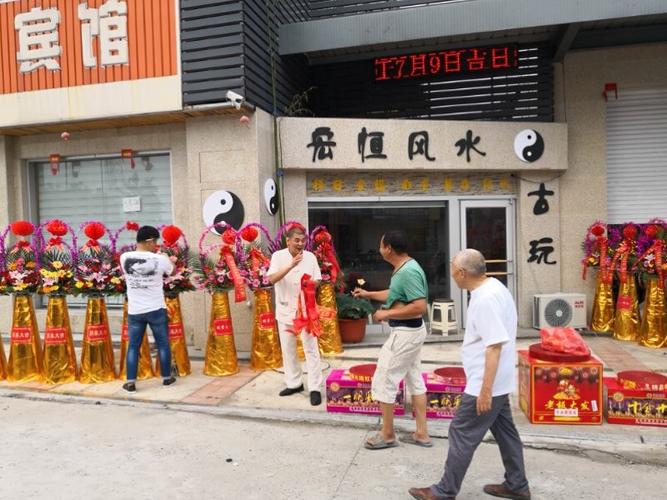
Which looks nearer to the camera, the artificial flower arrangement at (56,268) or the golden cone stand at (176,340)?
the artificial flower arrangement at (56,268)

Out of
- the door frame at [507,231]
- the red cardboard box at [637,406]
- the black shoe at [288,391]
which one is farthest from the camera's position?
the door frame at [507,231]

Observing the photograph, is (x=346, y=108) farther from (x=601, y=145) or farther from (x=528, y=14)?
(x=601, y=145)

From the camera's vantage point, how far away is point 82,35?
24.7 feet

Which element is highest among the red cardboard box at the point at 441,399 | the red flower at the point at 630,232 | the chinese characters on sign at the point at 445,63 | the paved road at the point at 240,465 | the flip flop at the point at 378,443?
the chinese characters on sign at the point at 445,63

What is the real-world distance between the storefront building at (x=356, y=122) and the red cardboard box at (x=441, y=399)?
10.7 feet

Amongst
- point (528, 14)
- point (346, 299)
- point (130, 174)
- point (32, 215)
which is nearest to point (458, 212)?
point (346, 299)

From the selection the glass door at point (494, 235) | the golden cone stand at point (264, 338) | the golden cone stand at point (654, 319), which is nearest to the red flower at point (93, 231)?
the golden cone stand at point (264, 338)

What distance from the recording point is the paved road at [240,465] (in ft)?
11.8

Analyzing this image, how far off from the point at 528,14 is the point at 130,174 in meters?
6.15

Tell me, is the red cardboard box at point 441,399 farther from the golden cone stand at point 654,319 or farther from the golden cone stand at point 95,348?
the golden cone stand at point 654,319

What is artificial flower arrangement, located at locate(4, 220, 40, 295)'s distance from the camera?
6105 mm

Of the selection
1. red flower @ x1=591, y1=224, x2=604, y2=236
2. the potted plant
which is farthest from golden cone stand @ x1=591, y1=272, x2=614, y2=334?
the potted plant

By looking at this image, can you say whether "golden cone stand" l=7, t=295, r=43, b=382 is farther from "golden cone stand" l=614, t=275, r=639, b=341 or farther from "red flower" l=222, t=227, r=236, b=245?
"golden cone stand" l=614, t=275, r=639, b=341

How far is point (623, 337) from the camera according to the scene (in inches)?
304
